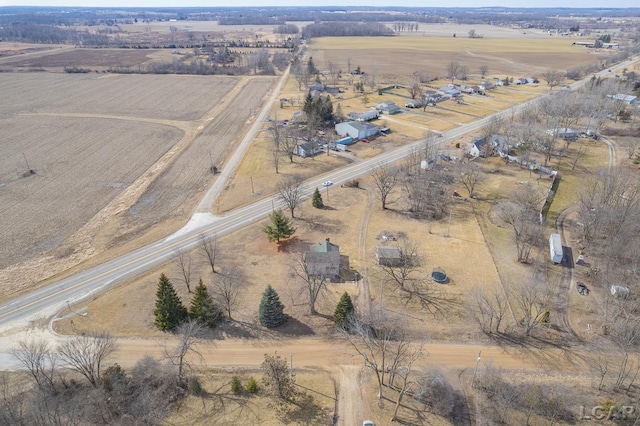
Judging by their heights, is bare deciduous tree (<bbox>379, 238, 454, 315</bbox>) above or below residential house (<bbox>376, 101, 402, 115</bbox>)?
below

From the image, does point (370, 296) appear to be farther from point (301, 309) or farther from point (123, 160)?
point (123, 160)

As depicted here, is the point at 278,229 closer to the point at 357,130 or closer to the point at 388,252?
the point at 388,252

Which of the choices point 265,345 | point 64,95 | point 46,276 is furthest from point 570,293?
point 64,95

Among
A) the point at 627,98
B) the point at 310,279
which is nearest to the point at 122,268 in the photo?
the point at 310,279

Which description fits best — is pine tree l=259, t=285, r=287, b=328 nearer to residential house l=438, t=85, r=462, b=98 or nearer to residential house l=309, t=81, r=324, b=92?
residential house l=309, t=81, r=324, b=92

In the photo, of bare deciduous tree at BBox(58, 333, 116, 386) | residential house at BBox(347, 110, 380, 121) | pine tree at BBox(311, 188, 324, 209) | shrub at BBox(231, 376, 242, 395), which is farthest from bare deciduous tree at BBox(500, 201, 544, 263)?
residential house at BBox(347, 110, 380, 121)

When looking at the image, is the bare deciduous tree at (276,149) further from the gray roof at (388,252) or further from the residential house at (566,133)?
the residential house at (566,133)

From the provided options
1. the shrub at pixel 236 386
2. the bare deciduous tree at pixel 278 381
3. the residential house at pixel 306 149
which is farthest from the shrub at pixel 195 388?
the residential house at pixel 306 149
